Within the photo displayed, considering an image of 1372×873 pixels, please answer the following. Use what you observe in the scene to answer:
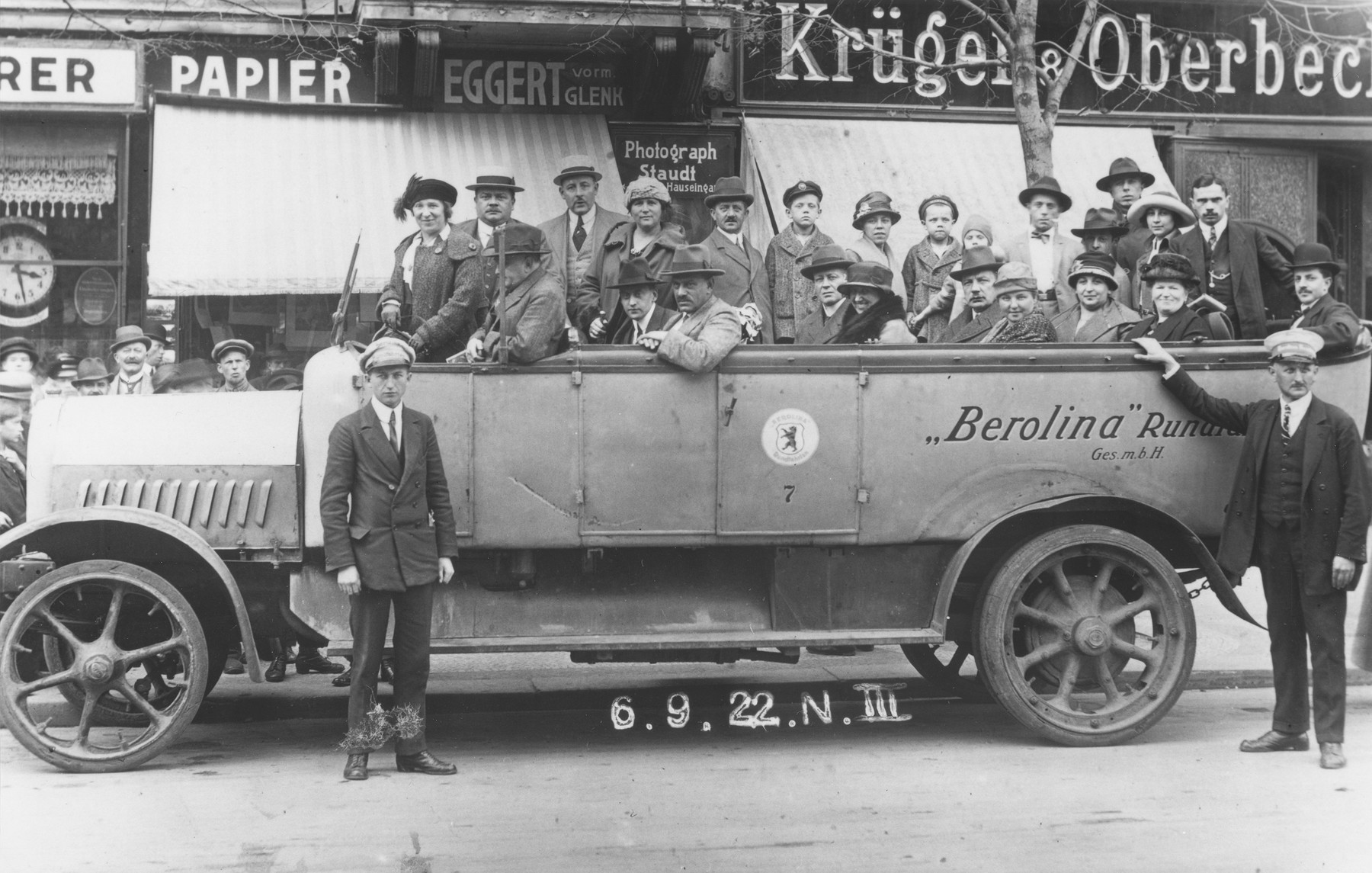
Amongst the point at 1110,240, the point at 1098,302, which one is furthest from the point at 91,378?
the point at 1110,240

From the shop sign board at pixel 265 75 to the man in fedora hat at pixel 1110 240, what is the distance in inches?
264

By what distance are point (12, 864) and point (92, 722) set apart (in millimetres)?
2131

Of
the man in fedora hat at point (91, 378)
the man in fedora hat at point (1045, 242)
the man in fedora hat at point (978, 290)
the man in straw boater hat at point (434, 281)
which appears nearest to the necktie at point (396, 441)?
the man in straw boater hat at point (434, 281)

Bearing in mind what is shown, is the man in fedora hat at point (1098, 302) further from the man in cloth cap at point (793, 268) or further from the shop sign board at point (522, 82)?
the shop sign board at point (522, 82)

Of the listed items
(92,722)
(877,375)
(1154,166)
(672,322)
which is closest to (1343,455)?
(877,375)

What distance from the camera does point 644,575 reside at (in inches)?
254

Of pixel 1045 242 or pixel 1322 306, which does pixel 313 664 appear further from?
pixel 1322 306

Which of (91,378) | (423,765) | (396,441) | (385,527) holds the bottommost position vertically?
(423,765)

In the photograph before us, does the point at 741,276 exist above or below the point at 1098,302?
above

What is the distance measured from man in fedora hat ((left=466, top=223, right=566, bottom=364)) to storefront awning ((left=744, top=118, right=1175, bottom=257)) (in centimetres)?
549

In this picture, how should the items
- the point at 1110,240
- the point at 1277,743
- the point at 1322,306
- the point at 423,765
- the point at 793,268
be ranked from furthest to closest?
the point at 793,268 → the point at 1110,240 → the point at 1322,306 → the point at 1277,743 → the point at 423,765

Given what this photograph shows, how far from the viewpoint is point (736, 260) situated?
8336 mm

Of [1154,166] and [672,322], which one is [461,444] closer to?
[672,322]

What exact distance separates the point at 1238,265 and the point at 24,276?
9.79 m
